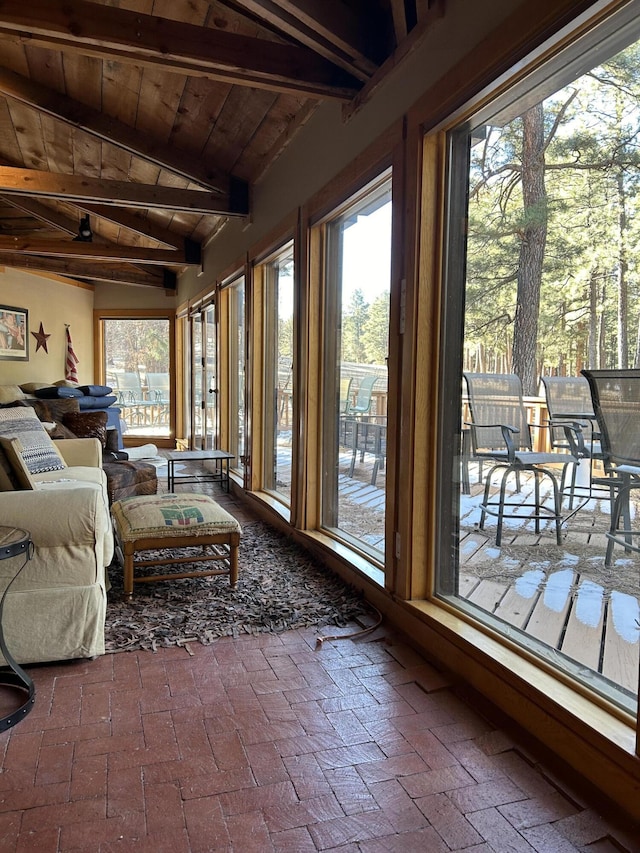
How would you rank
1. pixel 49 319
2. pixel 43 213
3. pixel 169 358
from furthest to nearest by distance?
pixel 169 358, pixel 49 319, pixel 43 213

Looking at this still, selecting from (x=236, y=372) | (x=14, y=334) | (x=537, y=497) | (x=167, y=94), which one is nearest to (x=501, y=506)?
(x=537, y=497)

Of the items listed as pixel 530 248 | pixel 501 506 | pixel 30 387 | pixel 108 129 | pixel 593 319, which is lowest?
pixel 501 506

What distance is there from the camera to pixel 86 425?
520cm

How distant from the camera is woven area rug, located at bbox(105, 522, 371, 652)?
2.55m

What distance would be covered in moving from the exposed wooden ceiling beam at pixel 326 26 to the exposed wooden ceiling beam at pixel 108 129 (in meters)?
2.24

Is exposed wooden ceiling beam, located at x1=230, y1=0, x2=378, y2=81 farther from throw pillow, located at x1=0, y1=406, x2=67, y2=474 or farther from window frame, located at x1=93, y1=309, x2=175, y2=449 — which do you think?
window frame, located at x1=93, y1=309, x2=175, y2=449

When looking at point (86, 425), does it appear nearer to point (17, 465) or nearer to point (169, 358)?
point (17, 465)

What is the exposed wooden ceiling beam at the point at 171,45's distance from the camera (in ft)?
8.65

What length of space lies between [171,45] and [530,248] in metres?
1.99

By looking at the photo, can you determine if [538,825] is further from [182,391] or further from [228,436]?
[182,391]

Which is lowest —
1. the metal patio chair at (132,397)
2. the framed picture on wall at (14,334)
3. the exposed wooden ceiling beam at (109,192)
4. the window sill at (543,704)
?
the window sill at (543,704)

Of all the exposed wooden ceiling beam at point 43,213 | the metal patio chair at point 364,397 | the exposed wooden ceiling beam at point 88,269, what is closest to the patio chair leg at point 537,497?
the metal patio chair at point 364,397

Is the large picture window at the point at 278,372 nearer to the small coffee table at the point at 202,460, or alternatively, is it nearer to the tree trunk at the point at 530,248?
the small coffee table at the point at 202,460

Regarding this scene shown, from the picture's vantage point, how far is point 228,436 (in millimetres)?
6633
